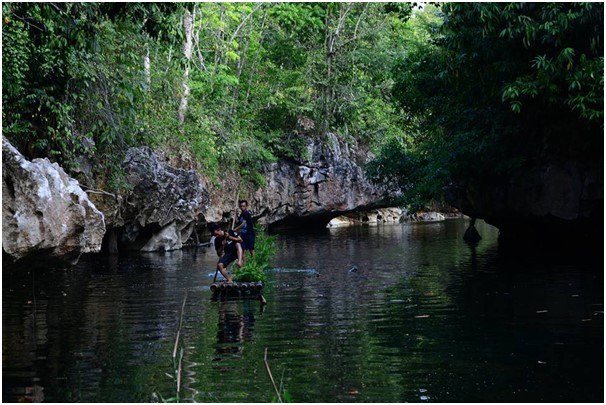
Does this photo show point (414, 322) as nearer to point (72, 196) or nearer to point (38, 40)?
point (72, 196)

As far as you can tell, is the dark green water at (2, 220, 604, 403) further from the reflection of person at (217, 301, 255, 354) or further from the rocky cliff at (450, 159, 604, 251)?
the rocky cliff at (450, 159, 604, 251)

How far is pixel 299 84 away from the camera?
4069 cm

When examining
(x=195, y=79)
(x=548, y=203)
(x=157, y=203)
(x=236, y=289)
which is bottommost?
(x=236, y=289)

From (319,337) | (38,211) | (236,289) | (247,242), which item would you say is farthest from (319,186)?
(319,337)

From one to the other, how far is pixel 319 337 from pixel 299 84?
31194mm

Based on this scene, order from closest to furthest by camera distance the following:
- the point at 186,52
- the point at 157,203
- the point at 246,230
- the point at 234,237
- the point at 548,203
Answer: the point at 234,237, the point at 246,230, the point at 548,203, the point at 157,203, the point at 186,52

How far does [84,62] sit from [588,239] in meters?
17.4

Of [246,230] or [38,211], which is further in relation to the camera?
[246,230]

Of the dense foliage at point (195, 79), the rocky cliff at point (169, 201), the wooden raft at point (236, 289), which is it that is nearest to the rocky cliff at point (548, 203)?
the dense foliage at point (195, 79)

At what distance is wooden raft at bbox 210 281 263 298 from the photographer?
14.3 meters

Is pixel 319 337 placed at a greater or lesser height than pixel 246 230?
lesser

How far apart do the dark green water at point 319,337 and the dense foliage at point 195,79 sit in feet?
13.7

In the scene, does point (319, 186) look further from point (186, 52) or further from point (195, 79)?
point (186, 52)

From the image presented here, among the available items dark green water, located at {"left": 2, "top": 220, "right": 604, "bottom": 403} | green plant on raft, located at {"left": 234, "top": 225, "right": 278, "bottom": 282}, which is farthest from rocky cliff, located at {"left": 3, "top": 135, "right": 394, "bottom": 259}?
green plant on raft, located at {"left": 234, "top": 225, "right": 278, "bottom": 282}
